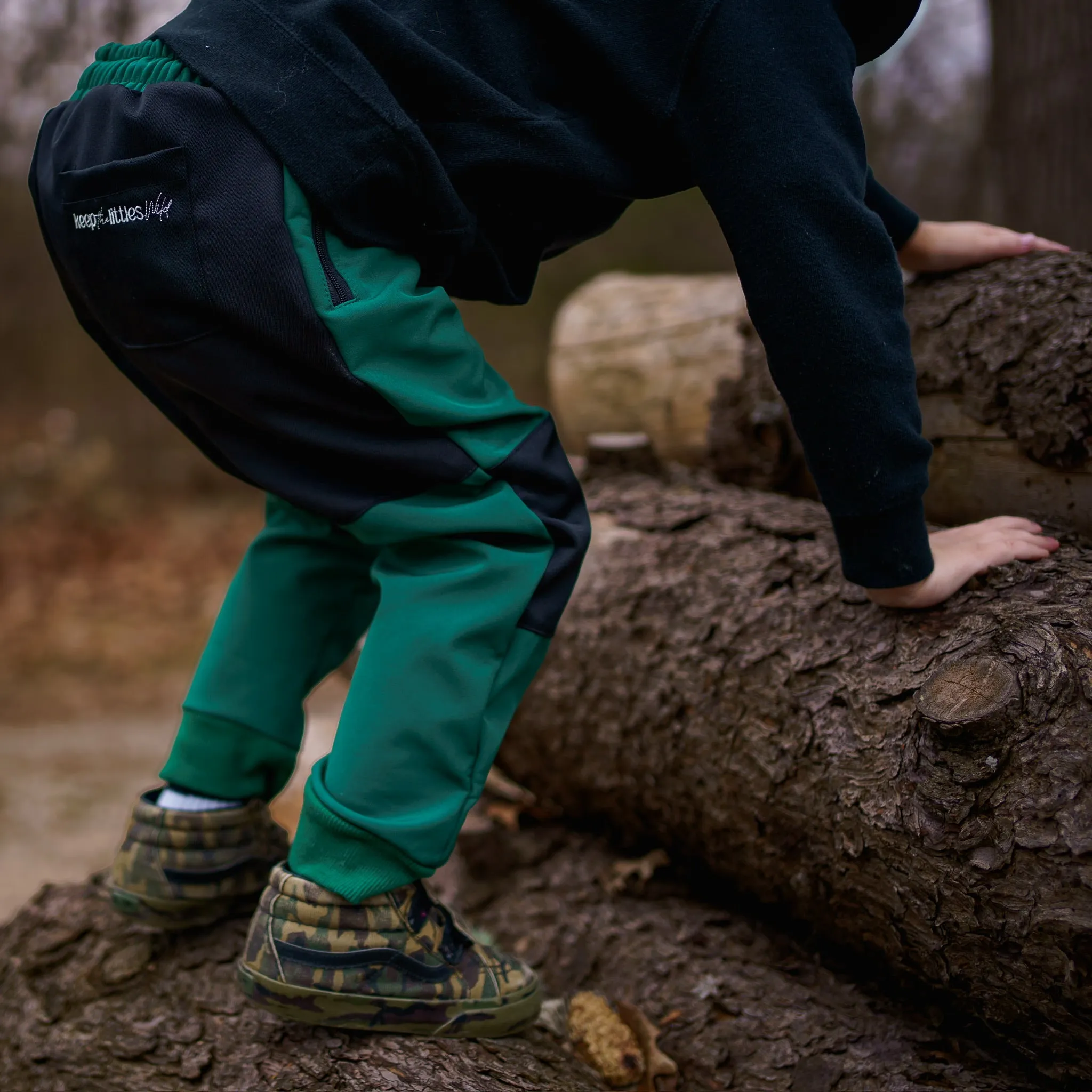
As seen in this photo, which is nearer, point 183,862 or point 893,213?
point 183,862

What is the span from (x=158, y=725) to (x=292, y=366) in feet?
11.0

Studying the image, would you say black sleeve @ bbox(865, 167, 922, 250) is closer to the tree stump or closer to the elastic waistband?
the tree stump

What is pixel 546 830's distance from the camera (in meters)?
2.02

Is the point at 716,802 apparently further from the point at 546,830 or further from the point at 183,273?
the point at 183,273

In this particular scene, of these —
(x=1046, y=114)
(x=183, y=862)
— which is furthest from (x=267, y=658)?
(x=1046, y=114)

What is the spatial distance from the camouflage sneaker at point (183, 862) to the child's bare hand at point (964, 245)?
56.2 inches

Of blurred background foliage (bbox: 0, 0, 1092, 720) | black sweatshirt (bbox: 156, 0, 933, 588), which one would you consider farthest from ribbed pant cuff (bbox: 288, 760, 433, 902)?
blurred background foliage (bbox: 0, 0, 1092, 720)

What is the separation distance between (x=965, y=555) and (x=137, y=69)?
1.20 m

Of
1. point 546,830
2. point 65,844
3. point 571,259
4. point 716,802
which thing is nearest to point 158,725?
point 65,844

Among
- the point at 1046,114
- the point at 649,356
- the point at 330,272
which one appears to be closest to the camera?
the point at 330,272

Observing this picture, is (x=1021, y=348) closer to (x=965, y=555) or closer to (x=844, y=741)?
(x=965, y=555)

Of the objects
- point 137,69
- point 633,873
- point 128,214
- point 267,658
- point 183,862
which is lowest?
point 633,873

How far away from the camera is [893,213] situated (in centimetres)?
160

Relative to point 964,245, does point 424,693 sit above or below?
below
